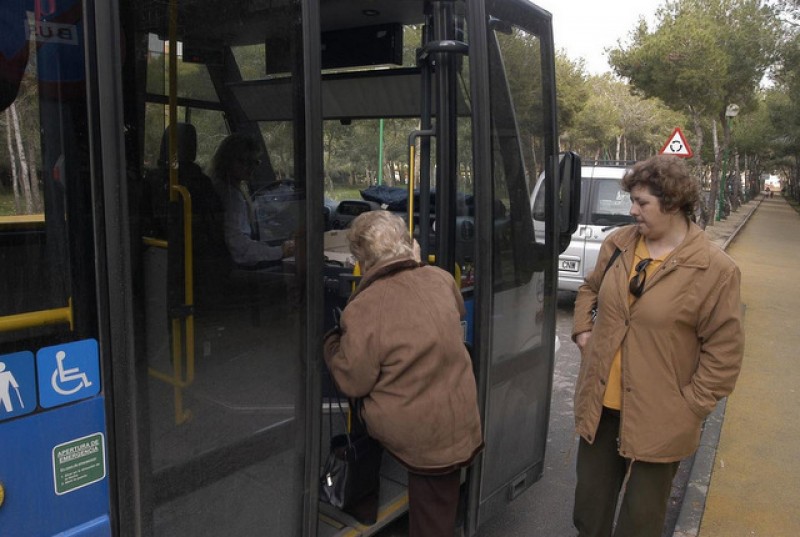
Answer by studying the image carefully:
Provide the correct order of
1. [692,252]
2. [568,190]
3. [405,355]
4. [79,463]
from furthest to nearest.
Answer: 1. [568,190]
2. [692,252]
3. [405,355]
4. [79,463]

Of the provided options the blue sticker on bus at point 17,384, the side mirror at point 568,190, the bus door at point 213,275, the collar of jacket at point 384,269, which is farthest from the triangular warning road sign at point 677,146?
the blue sticker on bus at point 17,384

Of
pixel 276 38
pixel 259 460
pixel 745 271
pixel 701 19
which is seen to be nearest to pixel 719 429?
pixel 259 460

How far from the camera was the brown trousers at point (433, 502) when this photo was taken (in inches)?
103

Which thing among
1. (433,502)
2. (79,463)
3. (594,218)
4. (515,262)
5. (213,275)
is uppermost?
(213,275)

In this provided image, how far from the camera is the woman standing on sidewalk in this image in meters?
2.59

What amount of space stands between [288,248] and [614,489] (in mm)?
2058

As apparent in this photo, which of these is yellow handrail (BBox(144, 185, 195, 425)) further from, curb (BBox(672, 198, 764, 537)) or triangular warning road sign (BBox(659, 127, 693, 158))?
triangular warning road sign (BBox(659, 127, 693, 158))

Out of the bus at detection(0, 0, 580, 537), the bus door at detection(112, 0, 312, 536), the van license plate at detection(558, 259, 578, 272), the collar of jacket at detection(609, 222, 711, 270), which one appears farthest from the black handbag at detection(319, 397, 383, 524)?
the van license plate at detection(558, 259, 578, 272)

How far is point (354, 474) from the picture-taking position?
8.64 feet

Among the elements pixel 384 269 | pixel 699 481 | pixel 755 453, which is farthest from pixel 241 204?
pixel 755 453

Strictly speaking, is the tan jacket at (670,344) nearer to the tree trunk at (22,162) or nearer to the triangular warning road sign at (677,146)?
the tree trunk at (22,162)

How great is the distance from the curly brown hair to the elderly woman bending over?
946mm

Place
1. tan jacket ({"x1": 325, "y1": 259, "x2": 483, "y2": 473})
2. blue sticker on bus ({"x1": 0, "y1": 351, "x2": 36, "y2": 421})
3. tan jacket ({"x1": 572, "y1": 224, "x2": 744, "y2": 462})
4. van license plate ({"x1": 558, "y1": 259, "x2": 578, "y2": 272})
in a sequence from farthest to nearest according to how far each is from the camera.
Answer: van license plate ({"x1": 558, "y1": 259, "x2": 578, "y2": 272}) < tan jacket ({"x1": 572, "y1": 224, "x2": 744, "y2": 462}) < tan jacket ({"x1": 325, "y1": 259, "x2": 483, "y2": 473}) < blue sticker on bus ({"x1": 0, "y1": 351, "x2": 36, "y2": 421})

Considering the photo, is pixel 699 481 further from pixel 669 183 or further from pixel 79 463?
pixel 79 463
